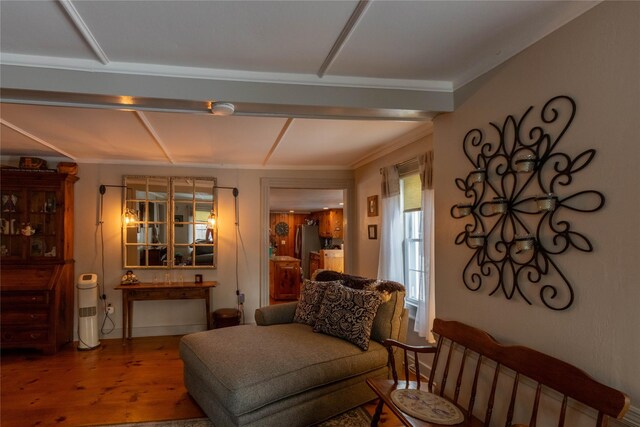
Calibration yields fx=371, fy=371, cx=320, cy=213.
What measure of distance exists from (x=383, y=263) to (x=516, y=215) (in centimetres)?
228

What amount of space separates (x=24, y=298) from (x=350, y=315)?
143 inches

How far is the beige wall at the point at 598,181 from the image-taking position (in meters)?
1.35

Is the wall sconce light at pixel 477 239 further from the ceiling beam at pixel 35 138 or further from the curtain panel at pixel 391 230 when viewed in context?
the ceiling beam at pixel 35 138

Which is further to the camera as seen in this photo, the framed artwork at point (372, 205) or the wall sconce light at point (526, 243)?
the framed artwork at point (372, 205)

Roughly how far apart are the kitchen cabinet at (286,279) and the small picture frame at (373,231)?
3325mm

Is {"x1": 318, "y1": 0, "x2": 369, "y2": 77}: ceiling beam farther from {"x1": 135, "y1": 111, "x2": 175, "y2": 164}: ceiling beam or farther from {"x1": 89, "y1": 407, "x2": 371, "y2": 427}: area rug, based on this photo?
{"x1": 89, "y1": 407, "x2": 371, "y2": 427}: area rug

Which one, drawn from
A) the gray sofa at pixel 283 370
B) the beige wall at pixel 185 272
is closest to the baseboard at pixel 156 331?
the beige wall at pixel 185 272

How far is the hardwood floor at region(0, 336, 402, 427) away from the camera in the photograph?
2.73 meters

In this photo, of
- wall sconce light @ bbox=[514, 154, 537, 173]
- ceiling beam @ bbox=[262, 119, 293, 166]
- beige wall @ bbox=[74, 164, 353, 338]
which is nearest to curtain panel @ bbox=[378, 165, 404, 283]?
ceiling beam @ bbox=[262, 119, 293, 166]

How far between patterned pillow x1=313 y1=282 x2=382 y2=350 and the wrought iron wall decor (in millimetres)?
918

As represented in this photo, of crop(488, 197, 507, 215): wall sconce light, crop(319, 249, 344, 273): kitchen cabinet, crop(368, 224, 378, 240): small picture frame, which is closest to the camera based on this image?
crop(488, 197, 507, 215): wall sconce light

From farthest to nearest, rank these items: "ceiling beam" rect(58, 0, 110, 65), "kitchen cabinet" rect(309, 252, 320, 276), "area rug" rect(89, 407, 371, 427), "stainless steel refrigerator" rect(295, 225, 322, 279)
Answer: "stainless steel refrigerator" rect(295, 225, 322, 279) < "kitchen cabinet" rect(309, 252, 320, 276) < "area rug" rect(89, 407, 371, 427) < "ceiling beam" rect(58, 0, 110, 65)

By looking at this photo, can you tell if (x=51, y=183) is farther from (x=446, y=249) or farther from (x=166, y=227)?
(x=446, y=249)

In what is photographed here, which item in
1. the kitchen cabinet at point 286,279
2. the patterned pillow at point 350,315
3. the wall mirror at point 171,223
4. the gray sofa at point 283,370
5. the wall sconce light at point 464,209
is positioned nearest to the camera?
the wall sconce light at point 464,209
